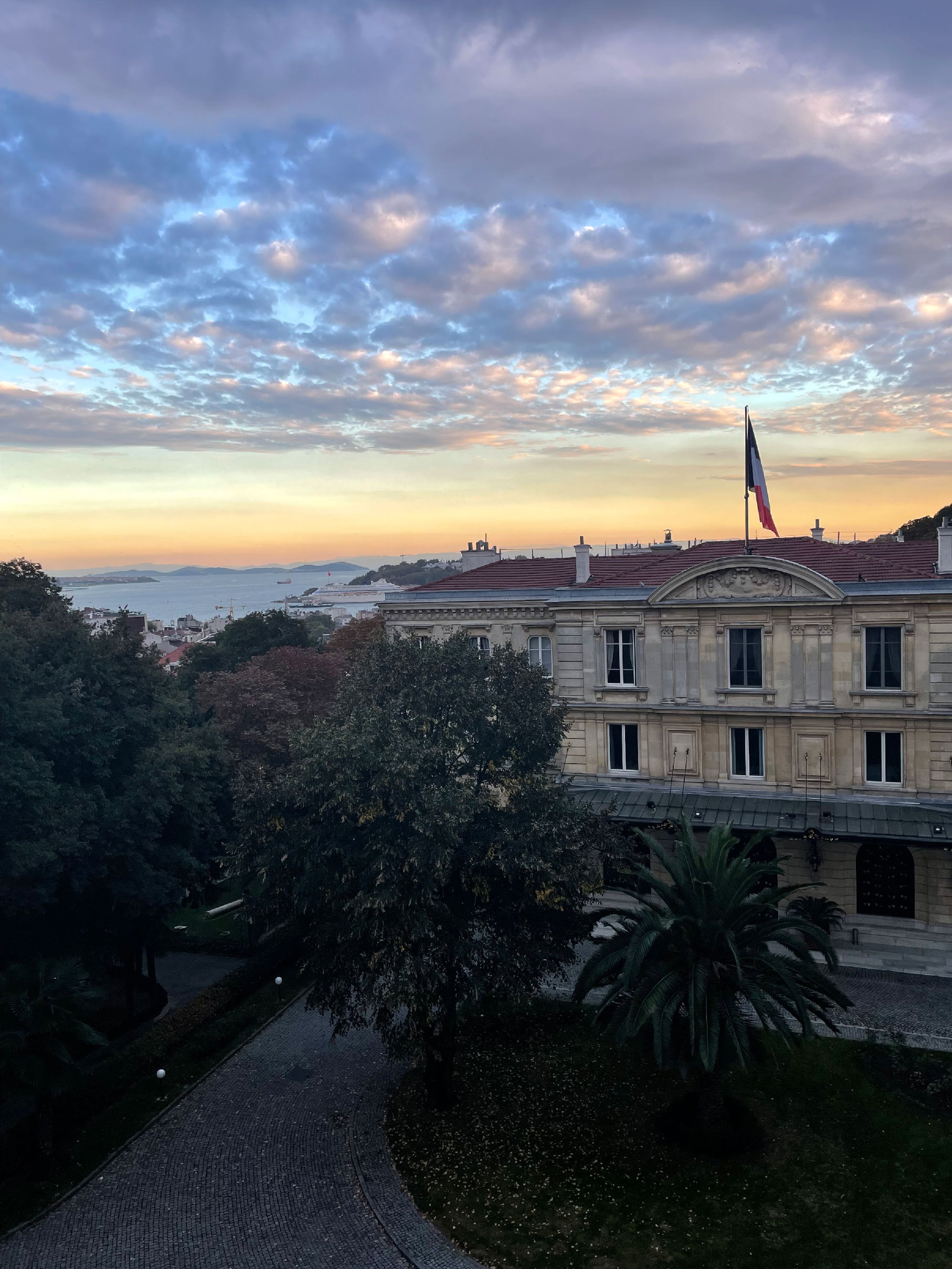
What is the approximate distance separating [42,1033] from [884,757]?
2937 centimetres

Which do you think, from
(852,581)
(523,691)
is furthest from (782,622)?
(523,691)

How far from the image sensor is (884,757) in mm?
33438

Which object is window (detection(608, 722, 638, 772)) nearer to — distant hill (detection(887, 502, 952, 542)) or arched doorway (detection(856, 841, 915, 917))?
arched doorway (detection(856, 841, 915, 917))

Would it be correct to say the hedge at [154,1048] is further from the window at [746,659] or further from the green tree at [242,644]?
the green tree at [242,644]

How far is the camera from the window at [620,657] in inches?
1474

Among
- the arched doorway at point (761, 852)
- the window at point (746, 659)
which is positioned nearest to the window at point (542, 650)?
the window at point (746, 659)

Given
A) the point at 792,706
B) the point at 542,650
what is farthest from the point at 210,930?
the point at 792,706

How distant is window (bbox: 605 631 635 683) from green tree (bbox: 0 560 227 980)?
16832 mm

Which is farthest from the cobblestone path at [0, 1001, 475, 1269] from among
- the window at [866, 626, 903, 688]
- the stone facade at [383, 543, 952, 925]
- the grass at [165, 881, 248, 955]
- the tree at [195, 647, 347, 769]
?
the window at [866, 626, 903, 688]

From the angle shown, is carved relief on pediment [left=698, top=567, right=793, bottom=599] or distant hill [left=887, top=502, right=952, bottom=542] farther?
distant hill [left=887, top=502, right=952, bottom=542]

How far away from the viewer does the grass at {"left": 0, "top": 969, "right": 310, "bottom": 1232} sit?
20.3m

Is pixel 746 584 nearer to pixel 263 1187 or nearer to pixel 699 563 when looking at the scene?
pixel 699 563

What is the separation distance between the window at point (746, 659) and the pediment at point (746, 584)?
61.1 inches

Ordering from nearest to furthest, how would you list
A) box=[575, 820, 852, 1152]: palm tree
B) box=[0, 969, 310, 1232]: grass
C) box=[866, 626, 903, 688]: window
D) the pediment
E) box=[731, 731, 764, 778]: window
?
box=[575, 820, 852, 1152]: palm tree < box=[0, 969, 310, 1232]: grass < box=[866, 626, 903, 688]: window < the pediment < box=[731, 731, 764, 778]: window
